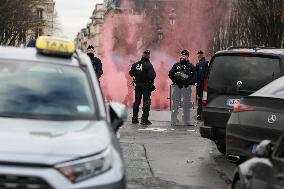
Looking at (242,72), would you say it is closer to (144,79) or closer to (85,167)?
(144,79)

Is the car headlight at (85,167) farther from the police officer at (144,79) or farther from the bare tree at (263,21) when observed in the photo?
the bare tree at (263,21)

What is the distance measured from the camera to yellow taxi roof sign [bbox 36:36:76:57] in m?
6.48

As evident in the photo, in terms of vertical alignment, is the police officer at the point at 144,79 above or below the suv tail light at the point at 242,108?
below

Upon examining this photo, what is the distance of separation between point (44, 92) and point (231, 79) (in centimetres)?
624

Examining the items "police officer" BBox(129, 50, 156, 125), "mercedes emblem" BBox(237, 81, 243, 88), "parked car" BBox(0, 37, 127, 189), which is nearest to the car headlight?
"parked car" BBox(0, 37, 127, 189)

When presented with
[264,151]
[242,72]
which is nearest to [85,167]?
[264,151]

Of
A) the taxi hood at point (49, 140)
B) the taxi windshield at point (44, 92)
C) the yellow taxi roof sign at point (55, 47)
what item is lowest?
the taxi hood at point (49, 140)

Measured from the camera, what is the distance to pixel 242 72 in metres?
11.9

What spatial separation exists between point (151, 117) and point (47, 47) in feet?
47.4

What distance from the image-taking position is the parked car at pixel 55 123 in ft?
16.4

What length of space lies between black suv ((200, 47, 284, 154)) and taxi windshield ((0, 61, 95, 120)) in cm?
566

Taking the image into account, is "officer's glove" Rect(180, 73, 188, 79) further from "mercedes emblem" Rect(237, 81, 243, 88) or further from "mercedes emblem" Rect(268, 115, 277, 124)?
"mercedes emblem" Rect(268, 115, 277, 124)

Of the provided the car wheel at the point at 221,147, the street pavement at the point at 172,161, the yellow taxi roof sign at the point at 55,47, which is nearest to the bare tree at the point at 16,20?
the street pavement at the point at 172,161

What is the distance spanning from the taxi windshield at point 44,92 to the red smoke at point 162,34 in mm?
38104
